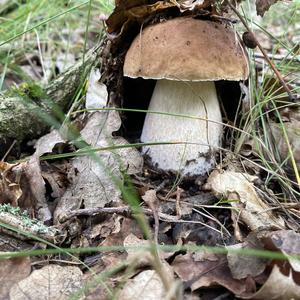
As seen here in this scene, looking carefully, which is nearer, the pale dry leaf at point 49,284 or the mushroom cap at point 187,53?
the pale dry leaf at point 49,284

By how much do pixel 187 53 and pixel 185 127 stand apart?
52cm

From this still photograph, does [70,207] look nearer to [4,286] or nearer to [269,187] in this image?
[4,286]

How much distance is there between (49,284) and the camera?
1677 mm

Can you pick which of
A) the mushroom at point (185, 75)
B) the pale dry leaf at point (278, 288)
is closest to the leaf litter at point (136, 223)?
the pale dry leaf at point (278, 288)

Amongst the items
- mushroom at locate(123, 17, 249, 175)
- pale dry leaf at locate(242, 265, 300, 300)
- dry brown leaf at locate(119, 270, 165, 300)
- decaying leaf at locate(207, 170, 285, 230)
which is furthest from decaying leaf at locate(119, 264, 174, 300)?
mushroom at locate(123, 17, 249, 175)

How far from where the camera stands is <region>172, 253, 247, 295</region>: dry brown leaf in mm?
1601

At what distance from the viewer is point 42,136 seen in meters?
2.82

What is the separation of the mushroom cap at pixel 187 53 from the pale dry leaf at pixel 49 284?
106 centimetres

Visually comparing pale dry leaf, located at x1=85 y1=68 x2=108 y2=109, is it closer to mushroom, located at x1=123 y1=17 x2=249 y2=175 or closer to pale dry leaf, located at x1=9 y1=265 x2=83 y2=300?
mushroom, located at x1=123 y1=17 x2=249 y2=175

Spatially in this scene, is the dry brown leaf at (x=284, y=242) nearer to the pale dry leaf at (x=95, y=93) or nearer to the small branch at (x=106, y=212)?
the small branch at (x=106, y=212)

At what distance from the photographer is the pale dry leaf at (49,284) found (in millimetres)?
1616

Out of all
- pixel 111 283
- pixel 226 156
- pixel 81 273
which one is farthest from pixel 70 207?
pixel 226 156

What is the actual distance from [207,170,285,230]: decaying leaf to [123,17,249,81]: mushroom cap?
56 cm

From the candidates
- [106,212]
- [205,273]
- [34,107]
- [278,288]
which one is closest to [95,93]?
[34,107]
